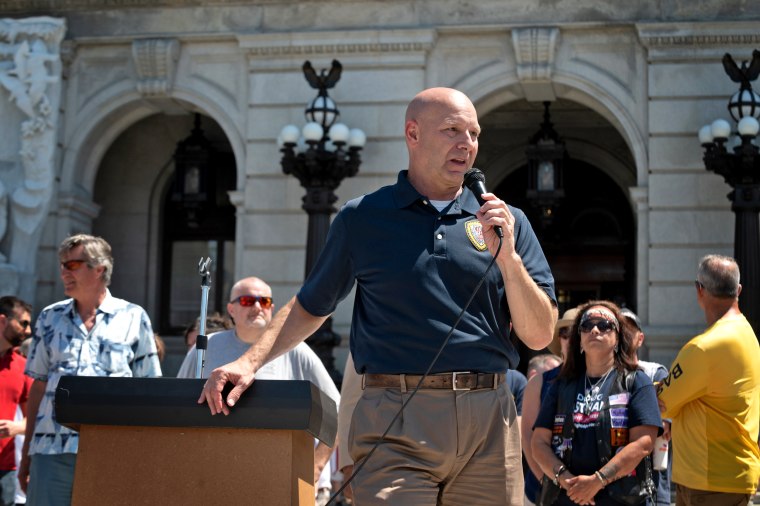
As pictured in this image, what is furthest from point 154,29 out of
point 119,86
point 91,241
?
point 91,241

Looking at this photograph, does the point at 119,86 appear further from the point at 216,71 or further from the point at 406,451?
the point at 406,451

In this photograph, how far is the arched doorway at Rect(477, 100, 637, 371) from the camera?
18.0 meters

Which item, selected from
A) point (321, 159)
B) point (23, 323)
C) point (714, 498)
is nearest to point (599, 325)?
point (714, 498)

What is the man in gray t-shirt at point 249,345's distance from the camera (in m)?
6.88

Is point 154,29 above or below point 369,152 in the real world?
above

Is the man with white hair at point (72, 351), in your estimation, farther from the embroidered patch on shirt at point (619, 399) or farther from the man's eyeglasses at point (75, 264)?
the embroidered patch on shirt at point (619, 399)

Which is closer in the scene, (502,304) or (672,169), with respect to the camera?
(502,304)

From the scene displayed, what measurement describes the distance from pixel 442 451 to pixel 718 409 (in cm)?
291

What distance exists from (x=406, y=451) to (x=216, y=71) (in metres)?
12.1

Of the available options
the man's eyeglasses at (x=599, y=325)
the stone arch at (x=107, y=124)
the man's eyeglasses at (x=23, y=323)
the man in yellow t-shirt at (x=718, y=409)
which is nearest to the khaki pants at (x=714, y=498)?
the man in yellow t-shirt at (x=718, y=409)

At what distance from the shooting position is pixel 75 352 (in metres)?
6.43

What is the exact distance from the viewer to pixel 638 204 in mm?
14328

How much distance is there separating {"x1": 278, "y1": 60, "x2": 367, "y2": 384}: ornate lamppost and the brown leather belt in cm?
928

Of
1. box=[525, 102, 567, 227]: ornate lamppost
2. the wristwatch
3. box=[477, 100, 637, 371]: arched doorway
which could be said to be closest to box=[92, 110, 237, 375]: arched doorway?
box=[477, 100, 637, 371]: arched doorway
